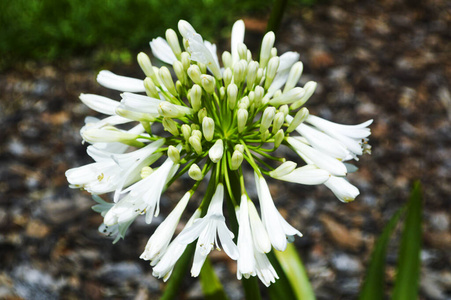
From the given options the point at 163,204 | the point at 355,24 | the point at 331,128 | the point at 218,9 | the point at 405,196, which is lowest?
the point at 331,128

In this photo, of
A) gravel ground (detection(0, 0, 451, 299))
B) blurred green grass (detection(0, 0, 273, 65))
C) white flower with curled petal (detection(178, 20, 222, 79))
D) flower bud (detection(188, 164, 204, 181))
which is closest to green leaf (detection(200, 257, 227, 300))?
flower bud (detection(188, 164, 204, 181))

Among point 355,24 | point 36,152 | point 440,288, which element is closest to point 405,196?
point 440,288

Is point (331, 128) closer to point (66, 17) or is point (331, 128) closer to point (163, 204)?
point (163, 204)

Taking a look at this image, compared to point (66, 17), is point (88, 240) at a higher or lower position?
lower

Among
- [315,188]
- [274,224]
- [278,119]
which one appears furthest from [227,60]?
[315,188]

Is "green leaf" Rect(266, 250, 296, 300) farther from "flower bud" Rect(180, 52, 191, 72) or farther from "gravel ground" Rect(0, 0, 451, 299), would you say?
"gravel ground" Rect(0, 0, 451, 299)

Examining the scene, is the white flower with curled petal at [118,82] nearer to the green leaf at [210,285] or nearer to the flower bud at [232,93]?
the flower bud at [232,93]

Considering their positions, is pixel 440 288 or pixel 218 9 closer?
pixel 440 288
